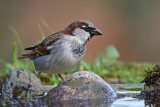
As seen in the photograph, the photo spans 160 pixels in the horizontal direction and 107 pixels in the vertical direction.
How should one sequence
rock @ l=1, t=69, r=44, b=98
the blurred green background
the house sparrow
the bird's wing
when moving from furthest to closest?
the blurred green background, the bird's wing, the house sparrow, rock @ l=1, t=69, r=44, b=98

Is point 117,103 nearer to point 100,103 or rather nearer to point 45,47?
point 100,103

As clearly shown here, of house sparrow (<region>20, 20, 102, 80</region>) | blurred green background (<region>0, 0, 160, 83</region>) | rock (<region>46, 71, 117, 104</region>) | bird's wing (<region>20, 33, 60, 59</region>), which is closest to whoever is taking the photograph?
rock (<region>46, 71, 117, 104</region>)

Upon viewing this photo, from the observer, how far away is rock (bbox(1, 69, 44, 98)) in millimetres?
5082

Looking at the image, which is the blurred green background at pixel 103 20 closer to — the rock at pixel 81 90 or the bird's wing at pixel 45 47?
the bird's wing at pixel 45 47

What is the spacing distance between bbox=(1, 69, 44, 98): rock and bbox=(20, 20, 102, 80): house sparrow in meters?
0.54

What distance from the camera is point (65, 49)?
219 inches

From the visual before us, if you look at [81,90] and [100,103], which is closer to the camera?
[100,103]

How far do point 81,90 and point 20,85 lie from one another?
83cm

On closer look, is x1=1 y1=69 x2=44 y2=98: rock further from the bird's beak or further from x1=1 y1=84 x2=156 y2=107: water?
the bird's beak

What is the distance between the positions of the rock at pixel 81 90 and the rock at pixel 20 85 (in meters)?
0.29

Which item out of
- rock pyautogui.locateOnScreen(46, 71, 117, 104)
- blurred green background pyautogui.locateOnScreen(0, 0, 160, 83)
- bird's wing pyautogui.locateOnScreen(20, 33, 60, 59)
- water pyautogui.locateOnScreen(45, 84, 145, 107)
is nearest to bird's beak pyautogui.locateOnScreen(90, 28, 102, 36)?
bird's wing pyautogui.locateOnScreen(20, 33, 60, 59)

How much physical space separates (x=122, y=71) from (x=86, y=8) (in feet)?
21.2

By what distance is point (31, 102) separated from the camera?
4629 millimetres

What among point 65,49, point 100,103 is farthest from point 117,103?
point 65,49
